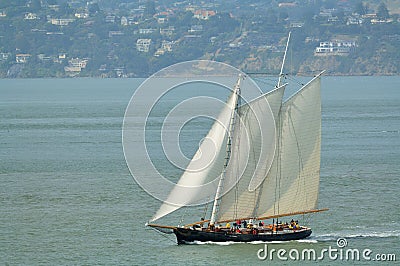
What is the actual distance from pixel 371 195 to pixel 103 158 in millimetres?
24704

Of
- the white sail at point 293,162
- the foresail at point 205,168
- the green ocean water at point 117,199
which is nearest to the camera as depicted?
the green ocean water at point 117,199

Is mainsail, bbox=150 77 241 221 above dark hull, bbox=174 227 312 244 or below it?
above

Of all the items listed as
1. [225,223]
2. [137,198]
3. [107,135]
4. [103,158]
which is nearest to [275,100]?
[225,223]

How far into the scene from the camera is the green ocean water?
45.8 meters

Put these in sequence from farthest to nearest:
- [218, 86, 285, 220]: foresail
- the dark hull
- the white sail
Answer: the white sail < [218, 86, 285, 220]: foresail < the dark hull

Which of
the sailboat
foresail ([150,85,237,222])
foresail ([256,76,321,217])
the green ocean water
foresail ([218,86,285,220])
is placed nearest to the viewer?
the green ocean water

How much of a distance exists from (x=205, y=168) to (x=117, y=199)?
46.5 feet

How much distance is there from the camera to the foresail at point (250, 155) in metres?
47.0

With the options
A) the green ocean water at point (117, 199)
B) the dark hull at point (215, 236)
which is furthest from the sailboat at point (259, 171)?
the green ocean water at point (117, 199)

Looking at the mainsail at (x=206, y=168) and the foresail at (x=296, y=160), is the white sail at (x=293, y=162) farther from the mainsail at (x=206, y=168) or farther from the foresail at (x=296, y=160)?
the mainsail at (x=206, y=168)

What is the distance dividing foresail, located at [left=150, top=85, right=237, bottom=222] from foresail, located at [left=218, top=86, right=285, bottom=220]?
0.56 metres

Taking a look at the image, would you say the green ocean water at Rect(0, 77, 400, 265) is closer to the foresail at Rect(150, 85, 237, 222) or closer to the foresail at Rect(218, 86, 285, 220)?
the foresail at Rect(150, 85, 237, 222)

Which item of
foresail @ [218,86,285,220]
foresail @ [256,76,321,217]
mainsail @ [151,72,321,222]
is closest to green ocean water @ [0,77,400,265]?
foresail @ [256,76,321,217]

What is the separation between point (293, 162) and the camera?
160 feet
